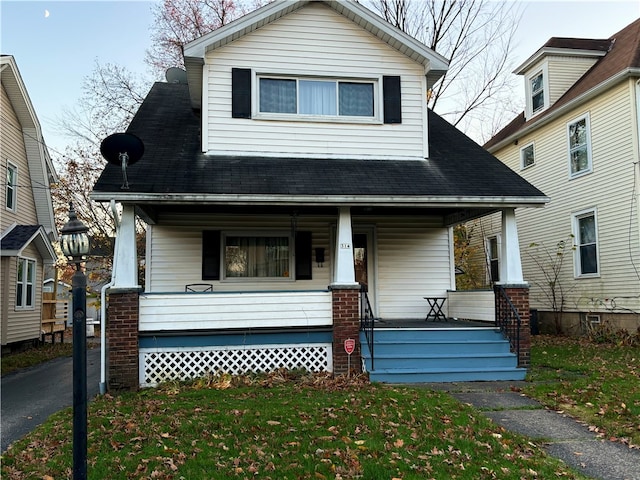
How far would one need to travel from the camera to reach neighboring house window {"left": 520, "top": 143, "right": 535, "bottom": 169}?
688 inches

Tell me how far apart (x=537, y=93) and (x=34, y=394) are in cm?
1644

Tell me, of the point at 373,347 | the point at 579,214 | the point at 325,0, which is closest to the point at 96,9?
the point at 325,0

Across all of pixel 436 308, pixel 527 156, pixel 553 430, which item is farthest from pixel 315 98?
pixel 527 156

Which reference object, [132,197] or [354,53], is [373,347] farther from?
[354,53]

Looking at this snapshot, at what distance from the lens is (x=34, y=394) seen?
362 inches

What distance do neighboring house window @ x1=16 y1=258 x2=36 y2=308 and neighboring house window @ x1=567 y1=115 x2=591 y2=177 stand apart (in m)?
16.7

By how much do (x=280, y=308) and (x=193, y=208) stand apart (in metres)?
3.08

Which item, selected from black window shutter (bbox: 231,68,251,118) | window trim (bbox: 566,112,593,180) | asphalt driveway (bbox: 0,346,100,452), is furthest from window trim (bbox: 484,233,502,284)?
asphalt driveway (bbox: 0,346,100,452)

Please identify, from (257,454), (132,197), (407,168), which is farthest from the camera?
(407,168)

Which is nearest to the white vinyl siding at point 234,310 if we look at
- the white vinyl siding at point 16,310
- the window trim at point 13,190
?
the white vinyl siding at point 16,310

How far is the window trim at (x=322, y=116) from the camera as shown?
1027cm

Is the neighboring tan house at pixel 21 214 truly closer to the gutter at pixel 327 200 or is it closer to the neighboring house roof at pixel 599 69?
the gutter at pixel 327 200

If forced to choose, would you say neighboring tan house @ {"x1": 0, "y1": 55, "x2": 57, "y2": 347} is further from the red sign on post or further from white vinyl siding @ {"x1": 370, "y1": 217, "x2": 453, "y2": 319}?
the red sign on post

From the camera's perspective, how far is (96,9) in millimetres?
12406
